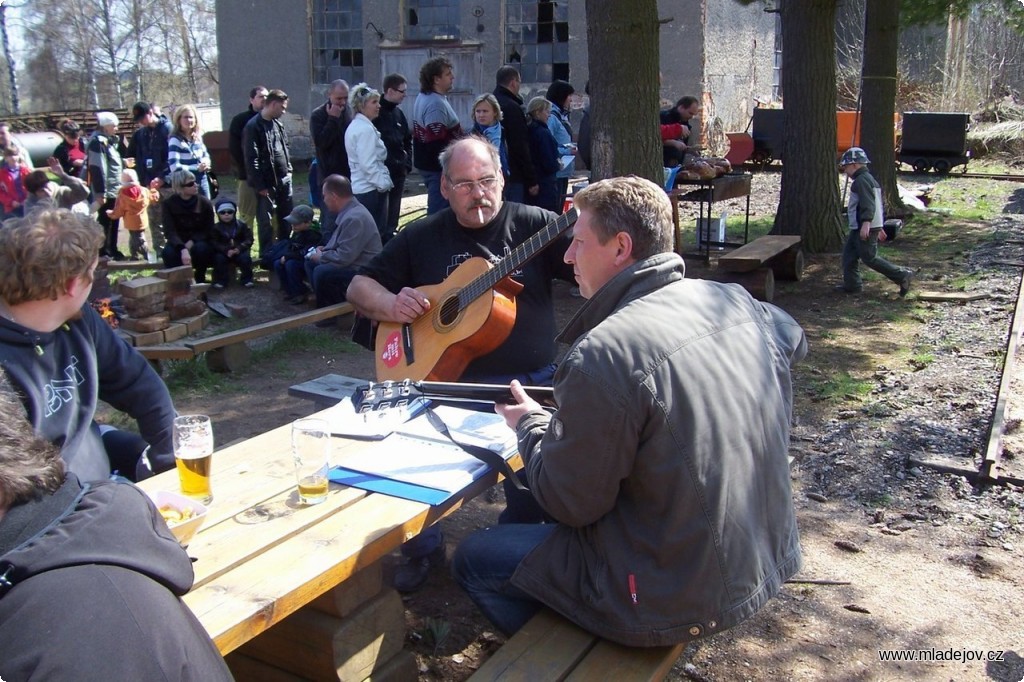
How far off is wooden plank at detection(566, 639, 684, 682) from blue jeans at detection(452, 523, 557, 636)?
11.1 inches

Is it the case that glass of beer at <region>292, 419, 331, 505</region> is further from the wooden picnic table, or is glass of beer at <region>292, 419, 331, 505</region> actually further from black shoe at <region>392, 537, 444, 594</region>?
black shoe at <region>392, 537, 444, 594</region>

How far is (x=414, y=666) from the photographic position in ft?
9.40

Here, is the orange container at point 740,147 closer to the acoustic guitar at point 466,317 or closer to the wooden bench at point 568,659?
the acoustic guitar at point 466,317

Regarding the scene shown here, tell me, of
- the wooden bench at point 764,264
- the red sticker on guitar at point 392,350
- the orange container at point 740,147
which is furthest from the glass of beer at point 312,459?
the orange container at point 740,147

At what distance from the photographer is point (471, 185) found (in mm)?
3723

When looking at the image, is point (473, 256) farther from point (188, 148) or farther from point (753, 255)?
point (188, 148)

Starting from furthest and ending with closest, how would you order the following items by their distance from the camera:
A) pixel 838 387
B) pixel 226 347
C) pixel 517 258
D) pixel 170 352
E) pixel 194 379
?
pixel 226 347
pixel 194 379
pixel 170 352
pixel 838 387
pixel 517 258

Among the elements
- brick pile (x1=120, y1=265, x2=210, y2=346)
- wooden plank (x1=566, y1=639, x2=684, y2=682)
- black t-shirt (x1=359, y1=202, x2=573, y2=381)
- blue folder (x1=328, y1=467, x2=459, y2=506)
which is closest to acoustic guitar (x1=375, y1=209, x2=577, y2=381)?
black t-shirt (x1=359, y1=202, x2=573, y2=381)

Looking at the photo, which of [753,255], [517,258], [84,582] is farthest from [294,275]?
[84,582]

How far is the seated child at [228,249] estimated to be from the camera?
28.8 feet

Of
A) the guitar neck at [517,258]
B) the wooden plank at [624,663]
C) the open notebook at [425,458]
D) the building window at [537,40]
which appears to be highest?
the building window at [537,40]

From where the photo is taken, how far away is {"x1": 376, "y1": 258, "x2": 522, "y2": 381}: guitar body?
3.46 metres

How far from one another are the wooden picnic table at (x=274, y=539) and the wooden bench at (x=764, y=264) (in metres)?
5.54

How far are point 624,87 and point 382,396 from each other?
4302 millimetres
